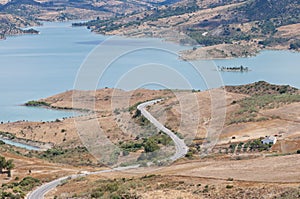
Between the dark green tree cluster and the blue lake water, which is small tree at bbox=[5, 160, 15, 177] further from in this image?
the blue lake water

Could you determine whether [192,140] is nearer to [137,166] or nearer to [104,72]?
[137,166]

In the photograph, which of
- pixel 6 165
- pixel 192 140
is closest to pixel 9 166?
pixel 6 165

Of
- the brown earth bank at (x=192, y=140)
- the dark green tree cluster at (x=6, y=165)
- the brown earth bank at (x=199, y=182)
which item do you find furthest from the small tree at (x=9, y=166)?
the brown earth bank at (x=199, y=182)

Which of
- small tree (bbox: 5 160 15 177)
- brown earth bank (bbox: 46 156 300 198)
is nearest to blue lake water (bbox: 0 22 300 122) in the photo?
small tree (bbox: 5 160 15 177)

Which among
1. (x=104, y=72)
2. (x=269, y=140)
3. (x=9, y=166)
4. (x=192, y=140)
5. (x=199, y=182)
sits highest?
(x=199, y=182)

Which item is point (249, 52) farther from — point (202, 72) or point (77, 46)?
point (77, 46)

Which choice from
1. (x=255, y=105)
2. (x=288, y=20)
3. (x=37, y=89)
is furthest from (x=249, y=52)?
(x=255, y=105)
